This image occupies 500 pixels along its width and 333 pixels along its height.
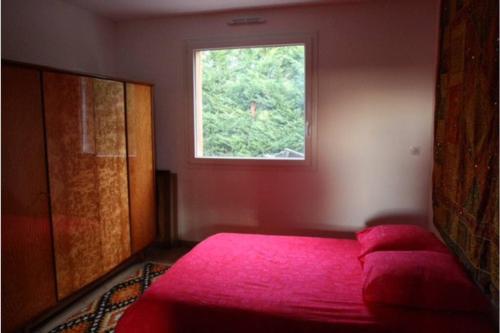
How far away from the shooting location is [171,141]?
12.9ft

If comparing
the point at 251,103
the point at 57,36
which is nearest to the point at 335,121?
the point at 251,103

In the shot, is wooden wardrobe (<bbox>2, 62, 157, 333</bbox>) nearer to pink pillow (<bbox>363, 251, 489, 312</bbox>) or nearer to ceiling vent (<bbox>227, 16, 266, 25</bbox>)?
ceiling vent (<bbox>227, 16, 266, 25</bbox>)

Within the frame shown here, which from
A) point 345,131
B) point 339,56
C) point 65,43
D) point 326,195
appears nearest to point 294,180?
point 326,195

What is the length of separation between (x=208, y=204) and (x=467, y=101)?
260cm

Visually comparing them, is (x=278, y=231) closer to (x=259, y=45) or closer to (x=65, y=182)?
(x=259, y=45)

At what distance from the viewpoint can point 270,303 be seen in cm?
199

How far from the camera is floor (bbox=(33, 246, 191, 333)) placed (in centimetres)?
259

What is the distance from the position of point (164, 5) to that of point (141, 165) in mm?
1455

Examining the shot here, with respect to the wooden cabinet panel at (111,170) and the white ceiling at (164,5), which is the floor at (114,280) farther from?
the white ceiling at (164,5)

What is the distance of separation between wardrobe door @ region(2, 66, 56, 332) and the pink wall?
5.35 ft

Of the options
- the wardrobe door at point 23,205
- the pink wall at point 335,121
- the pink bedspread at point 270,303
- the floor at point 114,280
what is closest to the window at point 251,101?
the pink wall at point 335,121

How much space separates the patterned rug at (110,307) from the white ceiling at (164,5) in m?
2.36

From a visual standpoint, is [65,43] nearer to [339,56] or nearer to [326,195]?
[339,56]

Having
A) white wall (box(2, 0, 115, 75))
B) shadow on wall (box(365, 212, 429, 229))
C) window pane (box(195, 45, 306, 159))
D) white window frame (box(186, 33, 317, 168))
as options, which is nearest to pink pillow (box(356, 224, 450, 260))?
shadow on wall (box(365, 212, 429, 229))
